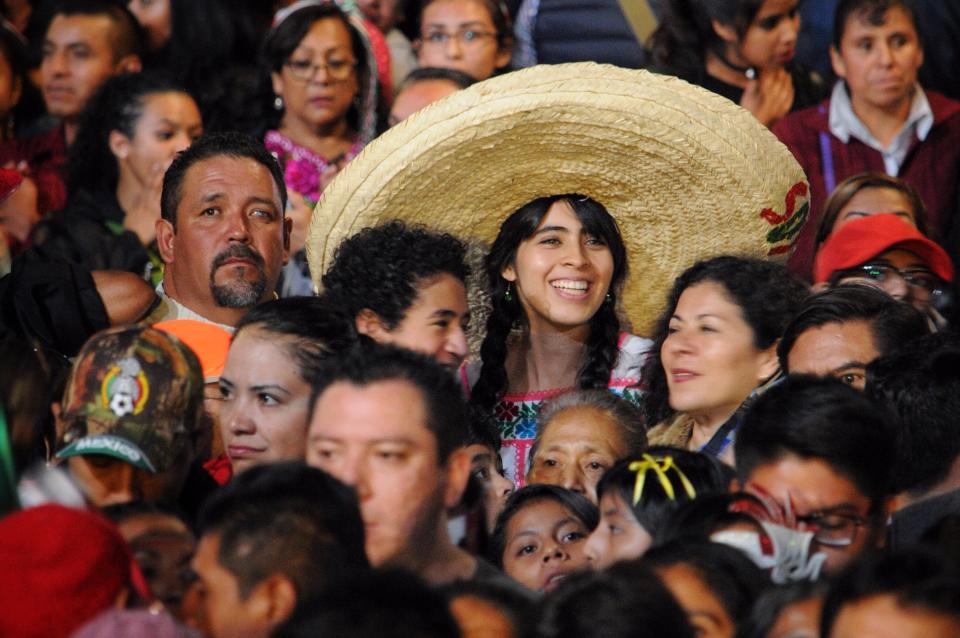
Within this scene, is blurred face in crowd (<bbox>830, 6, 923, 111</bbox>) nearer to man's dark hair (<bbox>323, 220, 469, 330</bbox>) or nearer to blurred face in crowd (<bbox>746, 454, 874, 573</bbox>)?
man's dark hair (<bbox>323, 220, 469, 330</bbox>)

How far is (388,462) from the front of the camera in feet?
12.2

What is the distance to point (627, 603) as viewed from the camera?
304 cm

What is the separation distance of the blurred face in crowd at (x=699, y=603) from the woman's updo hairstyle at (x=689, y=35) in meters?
4.07

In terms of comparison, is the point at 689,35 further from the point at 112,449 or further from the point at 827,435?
the point at 112,449

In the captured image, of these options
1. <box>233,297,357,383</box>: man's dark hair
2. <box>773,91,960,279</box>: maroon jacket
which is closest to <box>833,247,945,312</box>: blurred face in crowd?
<box>773,91,960,279</box>: maroon jacket

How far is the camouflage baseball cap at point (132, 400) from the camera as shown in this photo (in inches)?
155

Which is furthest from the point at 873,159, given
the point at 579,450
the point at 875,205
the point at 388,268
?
the point at 388,268

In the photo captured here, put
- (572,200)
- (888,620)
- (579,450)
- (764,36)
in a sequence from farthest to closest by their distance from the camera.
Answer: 1. (764,36)
2. (572,200)
3. (579,450)
4. (888,620)

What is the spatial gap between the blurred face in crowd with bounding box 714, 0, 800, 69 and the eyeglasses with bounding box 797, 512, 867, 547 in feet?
11.7

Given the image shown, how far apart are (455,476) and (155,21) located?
197 inches

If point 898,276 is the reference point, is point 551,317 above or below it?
below

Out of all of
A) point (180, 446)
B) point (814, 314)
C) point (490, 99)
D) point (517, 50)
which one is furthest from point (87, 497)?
point (517, 50)

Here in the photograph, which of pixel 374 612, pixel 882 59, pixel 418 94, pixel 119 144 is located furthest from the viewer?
pixel 418 94

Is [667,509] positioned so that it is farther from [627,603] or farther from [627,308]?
[627,308]
